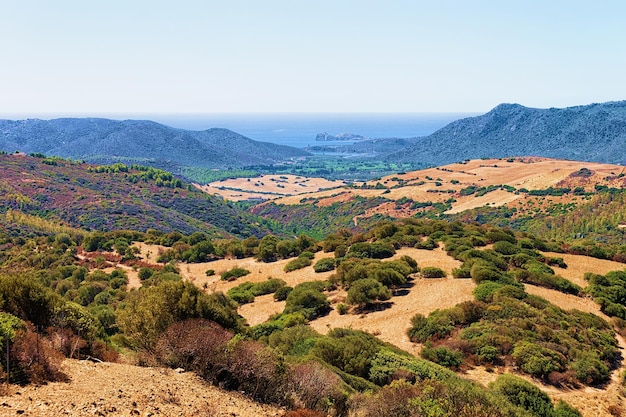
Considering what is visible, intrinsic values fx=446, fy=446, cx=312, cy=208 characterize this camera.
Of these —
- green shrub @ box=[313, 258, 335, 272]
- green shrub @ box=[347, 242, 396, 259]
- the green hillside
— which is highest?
green shrub @ box=[347, 242, 396, 259]

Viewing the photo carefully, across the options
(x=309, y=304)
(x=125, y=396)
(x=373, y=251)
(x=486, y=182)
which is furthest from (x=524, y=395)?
(x=486, y=182)

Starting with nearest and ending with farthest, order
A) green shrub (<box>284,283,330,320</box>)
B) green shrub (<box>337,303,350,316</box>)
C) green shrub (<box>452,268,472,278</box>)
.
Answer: green shrub (<box>337,303,350,316</box>) < green shrub (<box>284,283,330,320</box>) < green shrub (<box>452,268,472,278</box>)

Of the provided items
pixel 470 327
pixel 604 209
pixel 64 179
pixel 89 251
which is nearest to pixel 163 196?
pixel 64 179

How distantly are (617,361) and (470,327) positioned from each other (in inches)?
264

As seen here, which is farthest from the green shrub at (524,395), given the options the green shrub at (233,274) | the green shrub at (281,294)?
the green shrub at (233,274)

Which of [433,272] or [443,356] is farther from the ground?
[443,356]

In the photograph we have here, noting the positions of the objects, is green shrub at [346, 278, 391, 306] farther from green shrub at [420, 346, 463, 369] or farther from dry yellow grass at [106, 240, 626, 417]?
green shrub at [420, 346, 463, 369]

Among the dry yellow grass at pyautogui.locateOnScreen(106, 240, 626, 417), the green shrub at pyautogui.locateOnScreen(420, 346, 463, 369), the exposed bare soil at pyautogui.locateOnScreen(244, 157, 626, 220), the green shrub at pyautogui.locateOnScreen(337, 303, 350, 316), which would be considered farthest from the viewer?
the exposed bare soil at pyautogui.locateOnScreen(244, 157, 626, 220)

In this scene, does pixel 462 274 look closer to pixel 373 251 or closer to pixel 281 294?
pixel 373 251

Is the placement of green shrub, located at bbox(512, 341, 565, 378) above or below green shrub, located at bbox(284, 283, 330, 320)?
above

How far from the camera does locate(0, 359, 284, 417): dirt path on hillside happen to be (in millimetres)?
9234

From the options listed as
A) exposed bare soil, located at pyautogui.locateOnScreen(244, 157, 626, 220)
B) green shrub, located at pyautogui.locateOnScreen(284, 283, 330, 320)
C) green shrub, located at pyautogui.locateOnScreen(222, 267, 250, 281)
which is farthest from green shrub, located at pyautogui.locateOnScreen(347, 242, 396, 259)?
exposed bare soil, located at pyautogui.locateOnScreen(244, 157, 626, 220)

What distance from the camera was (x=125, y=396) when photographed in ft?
34.3

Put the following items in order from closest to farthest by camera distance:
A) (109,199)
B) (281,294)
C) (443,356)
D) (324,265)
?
(443,356) → (281,294) → (324,265) → (109,199)
